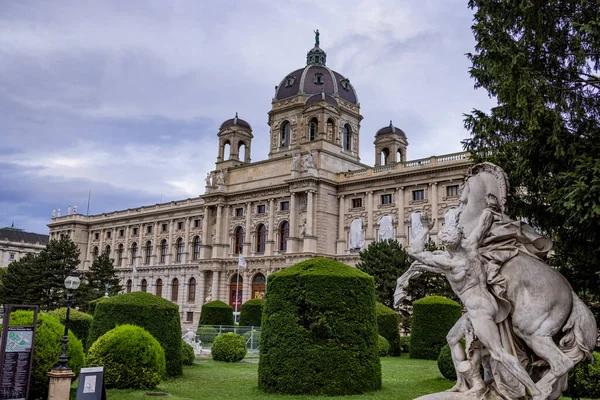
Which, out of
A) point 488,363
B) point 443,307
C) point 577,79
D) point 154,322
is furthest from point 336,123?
point 488,363

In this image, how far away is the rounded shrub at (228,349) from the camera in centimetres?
2129

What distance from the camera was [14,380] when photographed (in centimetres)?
1037

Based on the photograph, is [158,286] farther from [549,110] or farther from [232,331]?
[549,110]

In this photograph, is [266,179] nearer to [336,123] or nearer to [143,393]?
[336,123]

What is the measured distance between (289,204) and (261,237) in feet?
16.8

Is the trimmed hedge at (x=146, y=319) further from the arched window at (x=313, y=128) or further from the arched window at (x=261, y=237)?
the arched window at (x=313, y=128)

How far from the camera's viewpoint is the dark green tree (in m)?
8.57

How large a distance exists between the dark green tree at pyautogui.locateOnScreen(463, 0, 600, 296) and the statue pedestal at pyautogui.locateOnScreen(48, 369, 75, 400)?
9.59 meters

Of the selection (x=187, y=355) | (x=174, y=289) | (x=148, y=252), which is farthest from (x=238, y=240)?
(x=187, y=355)

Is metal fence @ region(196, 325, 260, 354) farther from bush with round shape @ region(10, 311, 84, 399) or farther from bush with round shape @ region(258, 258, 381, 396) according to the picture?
bush with round shape @ region(10, 311, 84, 399)

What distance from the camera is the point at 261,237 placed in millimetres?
53656

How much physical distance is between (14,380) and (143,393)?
278 cm

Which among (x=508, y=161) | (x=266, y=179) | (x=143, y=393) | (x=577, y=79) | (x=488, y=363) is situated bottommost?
(x=143, y=393)

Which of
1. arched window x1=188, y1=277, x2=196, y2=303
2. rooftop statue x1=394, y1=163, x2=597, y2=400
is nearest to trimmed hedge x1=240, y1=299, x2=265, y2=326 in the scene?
rooftop statue x1=394, y1=163, x2=597, y2=400
